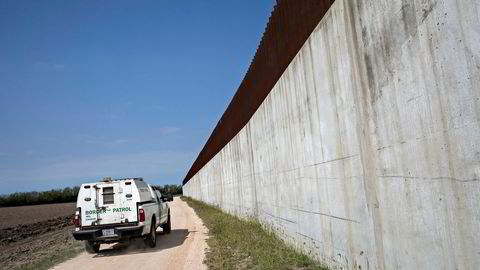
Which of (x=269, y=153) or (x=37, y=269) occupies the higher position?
(x=269, y=153)

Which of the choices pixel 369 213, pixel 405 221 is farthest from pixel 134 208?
pixel 405 221

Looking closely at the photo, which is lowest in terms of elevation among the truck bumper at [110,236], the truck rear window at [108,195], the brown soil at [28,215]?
the truck bumper at [110,236]

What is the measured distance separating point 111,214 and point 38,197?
9733 cm

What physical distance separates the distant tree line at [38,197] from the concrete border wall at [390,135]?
10051 cm

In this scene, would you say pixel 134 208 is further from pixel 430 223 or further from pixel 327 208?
pixel 430 223

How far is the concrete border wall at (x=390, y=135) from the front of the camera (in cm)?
Answer: 338

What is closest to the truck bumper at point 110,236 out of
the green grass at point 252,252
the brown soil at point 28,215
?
the green grass at point 252,252

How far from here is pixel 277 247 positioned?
10.3m

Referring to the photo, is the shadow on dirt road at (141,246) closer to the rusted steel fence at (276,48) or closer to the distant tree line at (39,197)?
the rusted steel fence at (276,48)

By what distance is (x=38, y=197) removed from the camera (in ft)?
331

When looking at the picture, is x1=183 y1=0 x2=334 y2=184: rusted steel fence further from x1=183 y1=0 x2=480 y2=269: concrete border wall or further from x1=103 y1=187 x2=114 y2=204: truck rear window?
x1=103 y1=187 x2=114 y2=204: truck rear window

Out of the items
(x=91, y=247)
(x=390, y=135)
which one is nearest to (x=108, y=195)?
(x=91, y=247)

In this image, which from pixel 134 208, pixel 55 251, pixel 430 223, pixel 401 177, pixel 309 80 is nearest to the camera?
pixel 430 223

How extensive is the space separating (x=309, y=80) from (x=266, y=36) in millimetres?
4261
